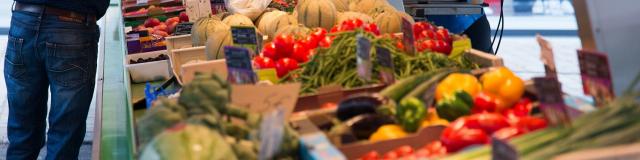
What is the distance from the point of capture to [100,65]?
5316mm

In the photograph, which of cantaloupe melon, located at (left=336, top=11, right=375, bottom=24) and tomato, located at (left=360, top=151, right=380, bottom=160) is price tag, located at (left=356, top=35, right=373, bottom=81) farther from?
cantaloupe melon, located at (left=336, top=11, right=375, bottom=24)

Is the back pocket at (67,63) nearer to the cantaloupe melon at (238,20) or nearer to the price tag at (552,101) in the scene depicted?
the cantaloupe melon at (238,20)

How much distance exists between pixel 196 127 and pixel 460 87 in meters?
0.83

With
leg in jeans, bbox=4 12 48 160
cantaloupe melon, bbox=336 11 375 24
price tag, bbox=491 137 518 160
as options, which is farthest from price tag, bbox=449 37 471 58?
leg in jeans, bbox=4 12 48 160

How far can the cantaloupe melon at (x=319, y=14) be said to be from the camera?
11.6 feet

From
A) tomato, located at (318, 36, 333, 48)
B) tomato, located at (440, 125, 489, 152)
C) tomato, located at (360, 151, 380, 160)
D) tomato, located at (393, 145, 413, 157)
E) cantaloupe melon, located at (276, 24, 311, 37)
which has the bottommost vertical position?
tomato, located at (360, 151, 380, 160)

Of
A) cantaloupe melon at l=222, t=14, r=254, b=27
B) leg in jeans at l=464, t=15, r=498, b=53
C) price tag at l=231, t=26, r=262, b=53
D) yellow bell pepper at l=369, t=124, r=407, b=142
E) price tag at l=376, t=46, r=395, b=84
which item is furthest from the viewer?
leg in jeans at l=464, t=15, r=498, b=53

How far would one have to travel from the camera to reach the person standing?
4199 millimetres

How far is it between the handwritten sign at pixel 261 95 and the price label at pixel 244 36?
89cm

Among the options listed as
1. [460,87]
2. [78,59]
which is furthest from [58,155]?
[460,87]

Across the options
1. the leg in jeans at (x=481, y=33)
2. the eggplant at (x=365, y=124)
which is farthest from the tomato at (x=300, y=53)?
the leg in jeans at (x=481, y=33)

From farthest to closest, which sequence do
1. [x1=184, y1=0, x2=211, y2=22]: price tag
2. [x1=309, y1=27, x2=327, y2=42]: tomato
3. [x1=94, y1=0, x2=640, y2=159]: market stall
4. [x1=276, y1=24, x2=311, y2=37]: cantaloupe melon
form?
[x1=184, y1=0, x2=211, y2=22]: price tag
[x1=276, y1=24, x2=311, y2=37]: cantaloupe melon
[x1=309, y1=27, x2=327, y2=42]: tomato
[x1=94, y1=0, x2=640, y2=159]: market stall

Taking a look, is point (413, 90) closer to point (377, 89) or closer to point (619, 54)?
point (377, 89)

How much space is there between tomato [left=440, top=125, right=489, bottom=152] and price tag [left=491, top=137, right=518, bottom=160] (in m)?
0.29
